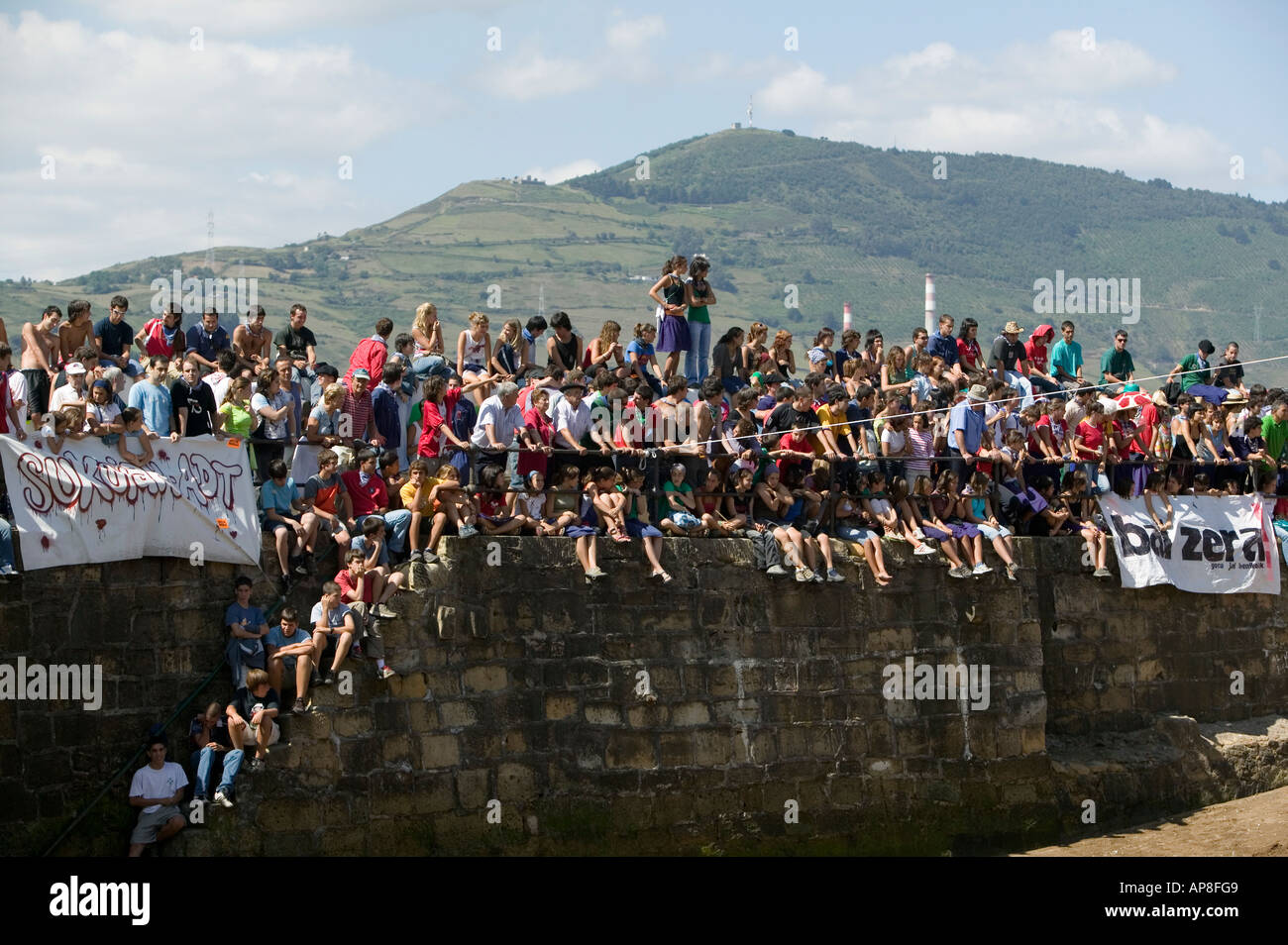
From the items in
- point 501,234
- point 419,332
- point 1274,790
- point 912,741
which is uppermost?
point 501,234

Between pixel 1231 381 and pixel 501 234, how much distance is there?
174m

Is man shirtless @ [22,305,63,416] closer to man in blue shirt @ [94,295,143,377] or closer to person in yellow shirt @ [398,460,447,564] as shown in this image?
man in blue shirt @ [94,295,143,377]

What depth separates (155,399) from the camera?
49.5ft

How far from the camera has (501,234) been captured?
7653 inches

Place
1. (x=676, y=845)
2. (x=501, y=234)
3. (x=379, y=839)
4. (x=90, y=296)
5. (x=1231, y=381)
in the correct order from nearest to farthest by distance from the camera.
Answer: (x=379, y=839), (x=676, y=845), (x=1231, y=381), (x=90, y=296), (x=501, y=234)

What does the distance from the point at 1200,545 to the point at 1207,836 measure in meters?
3.99

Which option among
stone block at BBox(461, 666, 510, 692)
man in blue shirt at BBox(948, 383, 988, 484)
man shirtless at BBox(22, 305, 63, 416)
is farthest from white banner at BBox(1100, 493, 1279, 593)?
man shirtless at BBox(22, 305, 63, 416)

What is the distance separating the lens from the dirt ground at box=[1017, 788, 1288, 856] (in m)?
18.2

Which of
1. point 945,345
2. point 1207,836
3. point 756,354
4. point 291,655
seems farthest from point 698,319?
point 1207,836
